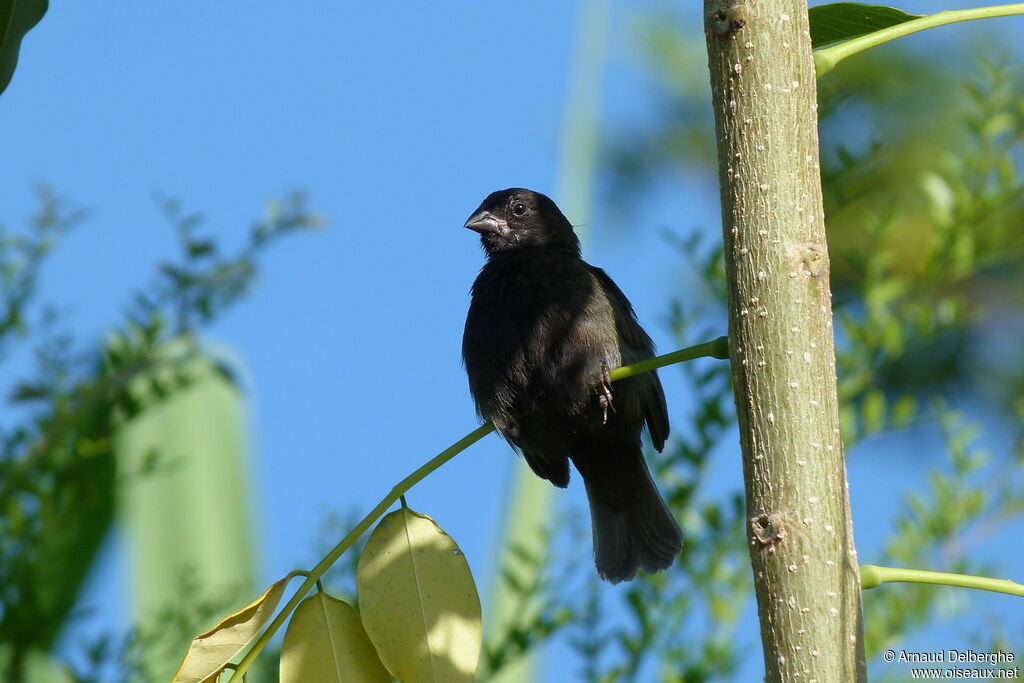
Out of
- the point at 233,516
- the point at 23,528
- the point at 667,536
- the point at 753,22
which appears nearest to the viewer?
the point at 753,22

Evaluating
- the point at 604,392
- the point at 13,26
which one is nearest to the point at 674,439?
the point at 604,392

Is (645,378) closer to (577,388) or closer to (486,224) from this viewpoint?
(577,388)

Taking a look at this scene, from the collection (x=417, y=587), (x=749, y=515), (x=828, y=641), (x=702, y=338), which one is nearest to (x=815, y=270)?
(x=749, y=515)

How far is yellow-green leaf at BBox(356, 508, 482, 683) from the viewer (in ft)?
6.19

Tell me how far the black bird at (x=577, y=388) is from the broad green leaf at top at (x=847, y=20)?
49.7 inches

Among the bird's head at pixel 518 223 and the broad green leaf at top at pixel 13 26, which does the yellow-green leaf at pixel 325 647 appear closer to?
the broad green leaf at top at pixel 13 26

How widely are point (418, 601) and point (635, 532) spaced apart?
165 centimetres

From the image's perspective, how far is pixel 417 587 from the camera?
1.95 meters

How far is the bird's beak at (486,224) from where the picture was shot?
163 inches

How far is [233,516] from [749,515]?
2.95 m

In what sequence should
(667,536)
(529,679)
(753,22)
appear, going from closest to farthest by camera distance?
(753,22)
(667,536)
(529,679)

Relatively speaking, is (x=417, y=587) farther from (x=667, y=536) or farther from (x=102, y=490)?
(x=102, y=490)

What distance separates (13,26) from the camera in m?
1.97

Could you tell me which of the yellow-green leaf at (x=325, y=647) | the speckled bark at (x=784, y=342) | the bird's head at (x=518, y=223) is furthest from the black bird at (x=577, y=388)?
the speckled bark at (x=784, y=342)
